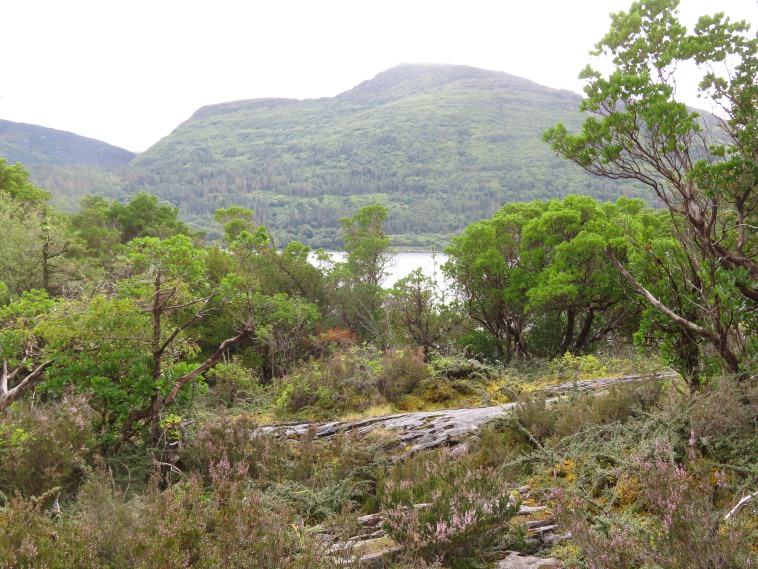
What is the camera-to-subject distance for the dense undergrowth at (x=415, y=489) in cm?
263

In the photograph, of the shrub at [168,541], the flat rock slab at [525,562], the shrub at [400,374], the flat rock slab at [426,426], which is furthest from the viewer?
the shrub at [400,374]

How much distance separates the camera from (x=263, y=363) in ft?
54.5

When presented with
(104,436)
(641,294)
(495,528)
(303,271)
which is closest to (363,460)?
(495,528)

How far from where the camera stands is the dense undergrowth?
104 inches

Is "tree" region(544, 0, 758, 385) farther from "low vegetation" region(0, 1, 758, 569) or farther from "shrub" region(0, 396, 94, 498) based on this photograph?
"shrub" region(0, 396, 94, 498)

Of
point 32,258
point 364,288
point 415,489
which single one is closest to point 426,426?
point 415,489

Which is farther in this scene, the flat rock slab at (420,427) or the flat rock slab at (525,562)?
the flat rock slab at (420,427)

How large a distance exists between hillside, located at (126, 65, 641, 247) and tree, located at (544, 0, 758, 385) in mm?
84719

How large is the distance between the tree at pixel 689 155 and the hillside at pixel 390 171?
84.7 metres

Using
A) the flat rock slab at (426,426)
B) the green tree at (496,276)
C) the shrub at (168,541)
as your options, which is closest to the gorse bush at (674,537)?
the shrub at (168,541)

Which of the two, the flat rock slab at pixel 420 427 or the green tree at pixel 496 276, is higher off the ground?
the green tree at pixel 496 276

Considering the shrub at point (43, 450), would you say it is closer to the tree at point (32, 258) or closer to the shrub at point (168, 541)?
the shrub at point (168, 541)

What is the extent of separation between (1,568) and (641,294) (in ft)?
18.2

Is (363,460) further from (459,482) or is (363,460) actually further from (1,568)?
(1,568)
